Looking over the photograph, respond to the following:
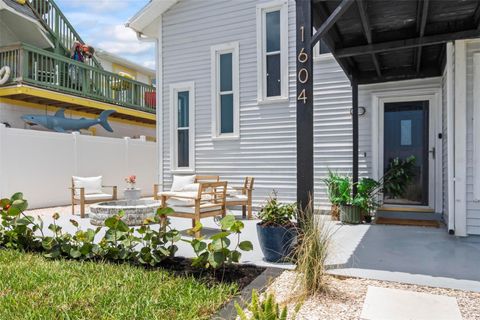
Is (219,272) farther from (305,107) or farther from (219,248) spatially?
(305,107)

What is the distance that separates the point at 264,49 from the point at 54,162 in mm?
5749

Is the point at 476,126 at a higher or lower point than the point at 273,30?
lower

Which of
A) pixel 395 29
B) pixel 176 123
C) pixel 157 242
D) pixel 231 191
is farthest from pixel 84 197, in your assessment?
pixel 395 29

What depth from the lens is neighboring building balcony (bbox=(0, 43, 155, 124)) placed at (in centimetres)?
948

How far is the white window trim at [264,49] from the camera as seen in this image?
7.06 meters

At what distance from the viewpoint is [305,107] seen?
11.3 ft

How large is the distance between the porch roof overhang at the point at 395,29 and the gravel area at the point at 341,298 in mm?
2289

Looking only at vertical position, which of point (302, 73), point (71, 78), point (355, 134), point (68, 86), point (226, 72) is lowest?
point (355, 134)

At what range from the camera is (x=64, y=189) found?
8.90 metres

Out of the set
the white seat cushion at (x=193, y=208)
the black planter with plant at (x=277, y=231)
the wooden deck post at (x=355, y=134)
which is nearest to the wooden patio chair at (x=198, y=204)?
the white seat cushion at (x=193, y=208)

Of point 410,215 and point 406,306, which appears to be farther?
point 410,215

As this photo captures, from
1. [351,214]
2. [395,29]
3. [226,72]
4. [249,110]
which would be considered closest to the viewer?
[395,29]

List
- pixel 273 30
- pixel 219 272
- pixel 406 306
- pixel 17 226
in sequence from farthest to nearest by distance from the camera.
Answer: pixel 273 30 → pixel 17 226 → pixel 219 272 → pixel 406 306

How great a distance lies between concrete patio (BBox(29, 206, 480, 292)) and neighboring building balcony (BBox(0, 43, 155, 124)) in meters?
5.98
